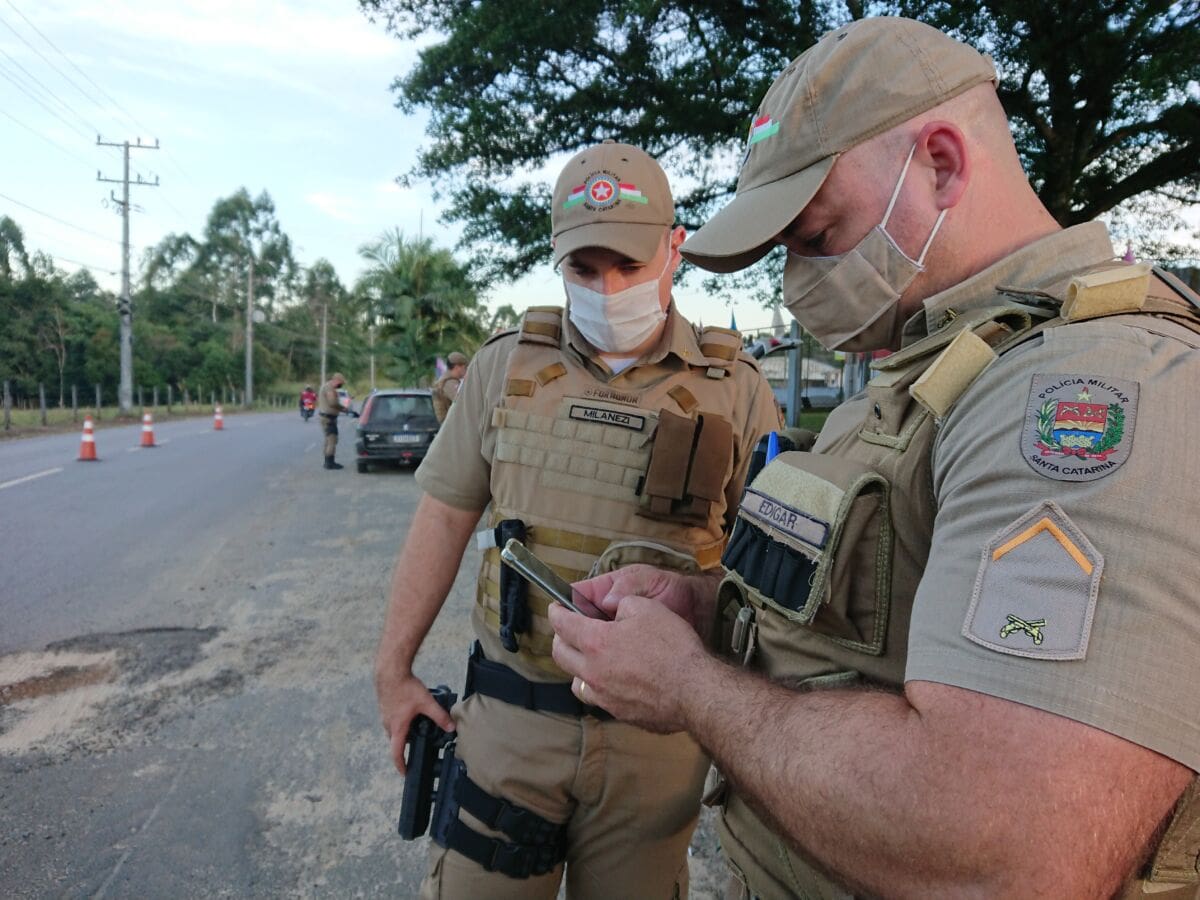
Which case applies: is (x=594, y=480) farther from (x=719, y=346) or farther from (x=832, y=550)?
(x=832, y=550)

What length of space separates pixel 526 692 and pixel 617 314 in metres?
0.96

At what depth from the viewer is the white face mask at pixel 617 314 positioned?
77.0 inches

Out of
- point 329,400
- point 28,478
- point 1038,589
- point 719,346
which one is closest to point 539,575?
point 1038,589

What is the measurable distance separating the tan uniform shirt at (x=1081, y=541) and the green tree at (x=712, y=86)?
23.0 feet

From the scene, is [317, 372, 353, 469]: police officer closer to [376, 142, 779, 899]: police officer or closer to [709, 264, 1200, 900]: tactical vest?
[376, 142, 779, 899]: police officer

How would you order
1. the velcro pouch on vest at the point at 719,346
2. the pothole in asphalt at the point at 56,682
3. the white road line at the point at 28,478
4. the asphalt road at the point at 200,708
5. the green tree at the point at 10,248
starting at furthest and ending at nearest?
the green tree at the point at 10,248 → the white road line at the point at 28,478 → the pothole in asphalt at the point at 56,682 → the asphalt road at the point at 200,708 → the velcro pouch on vest at the point at 719,346

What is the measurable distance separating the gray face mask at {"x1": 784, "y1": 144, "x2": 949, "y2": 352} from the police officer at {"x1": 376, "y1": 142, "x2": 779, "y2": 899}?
23.2 inches

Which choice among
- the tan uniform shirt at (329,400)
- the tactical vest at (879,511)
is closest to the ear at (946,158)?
the tactical vest at (879,511)

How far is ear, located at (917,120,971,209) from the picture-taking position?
0.98m

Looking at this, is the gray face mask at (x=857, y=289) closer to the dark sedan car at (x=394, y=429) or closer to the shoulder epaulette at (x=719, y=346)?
the shoulder epaulette at (x=719, y=346)

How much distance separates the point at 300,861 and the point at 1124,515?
280 cm

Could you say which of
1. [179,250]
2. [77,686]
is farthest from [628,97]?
[179,250]

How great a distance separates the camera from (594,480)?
1.79m

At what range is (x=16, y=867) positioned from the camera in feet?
8.24
